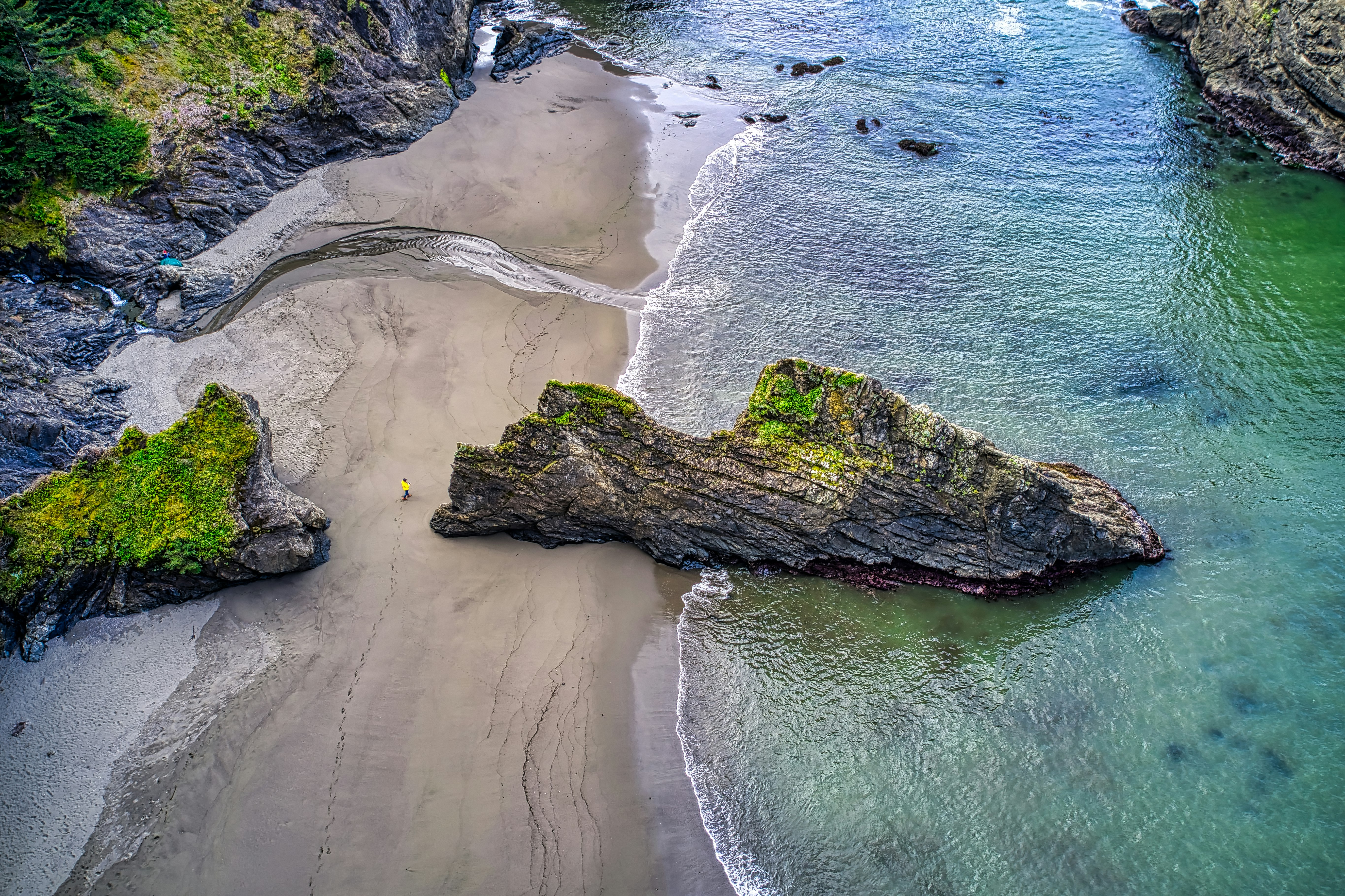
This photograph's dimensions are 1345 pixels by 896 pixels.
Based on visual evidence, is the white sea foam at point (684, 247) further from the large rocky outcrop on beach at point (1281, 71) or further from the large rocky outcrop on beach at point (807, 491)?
the large rocky outcrop on beach at point (1281, 71)

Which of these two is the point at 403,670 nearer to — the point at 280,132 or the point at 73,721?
the point at 73,721

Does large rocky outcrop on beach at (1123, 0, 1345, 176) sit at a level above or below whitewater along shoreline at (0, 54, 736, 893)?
above

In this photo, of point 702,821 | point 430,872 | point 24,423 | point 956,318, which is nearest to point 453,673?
point 430,872

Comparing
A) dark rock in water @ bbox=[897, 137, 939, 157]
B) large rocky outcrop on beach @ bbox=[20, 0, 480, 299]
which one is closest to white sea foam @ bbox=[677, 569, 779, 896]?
large rocky outcrop on beach @ bbox=[20, 0, 480, 299]

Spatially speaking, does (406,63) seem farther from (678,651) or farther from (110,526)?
(678,651)

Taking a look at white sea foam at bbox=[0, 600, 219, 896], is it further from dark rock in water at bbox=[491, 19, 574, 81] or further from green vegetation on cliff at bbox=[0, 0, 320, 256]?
dark rock in water at bbox=[491, 19, 574, 81]

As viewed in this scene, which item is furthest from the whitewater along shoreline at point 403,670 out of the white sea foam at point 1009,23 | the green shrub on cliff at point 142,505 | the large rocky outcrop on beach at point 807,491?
the white sea foam at point 1009,23
